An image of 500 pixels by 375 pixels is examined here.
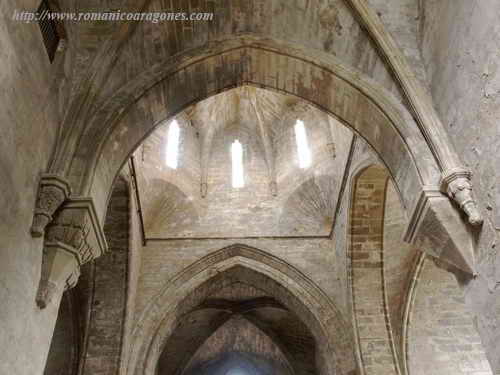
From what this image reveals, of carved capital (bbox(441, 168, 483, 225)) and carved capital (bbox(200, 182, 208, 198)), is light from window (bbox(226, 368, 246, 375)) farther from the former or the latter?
carved capital (bbox(441, 168, 483, 225))

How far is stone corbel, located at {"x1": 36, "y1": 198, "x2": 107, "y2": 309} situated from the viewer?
4.14m

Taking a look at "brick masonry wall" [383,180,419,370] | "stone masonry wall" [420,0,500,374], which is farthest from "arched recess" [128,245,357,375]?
"stone masonry wall" [420,0,500,374]

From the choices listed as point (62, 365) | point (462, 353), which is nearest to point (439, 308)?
point (462, 353)

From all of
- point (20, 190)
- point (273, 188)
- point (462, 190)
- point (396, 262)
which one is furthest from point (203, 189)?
point (462, 190)

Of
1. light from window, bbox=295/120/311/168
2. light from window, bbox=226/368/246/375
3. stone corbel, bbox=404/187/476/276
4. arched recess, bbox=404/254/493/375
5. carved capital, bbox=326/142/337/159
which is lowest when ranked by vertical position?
stone corbel, bbox=404/187/476/276

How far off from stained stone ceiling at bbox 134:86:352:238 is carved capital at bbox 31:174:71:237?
215 inches

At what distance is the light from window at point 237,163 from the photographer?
40.7ft

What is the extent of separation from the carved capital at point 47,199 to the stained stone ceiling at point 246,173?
5470 mm

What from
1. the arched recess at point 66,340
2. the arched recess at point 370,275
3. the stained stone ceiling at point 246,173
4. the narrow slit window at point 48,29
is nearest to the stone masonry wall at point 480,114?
the narrow slit window at point 48,29

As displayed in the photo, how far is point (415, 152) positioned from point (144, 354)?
22.6 feet

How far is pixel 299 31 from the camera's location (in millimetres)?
6176

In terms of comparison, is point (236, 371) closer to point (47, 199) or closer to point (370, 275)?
point (370, 275)

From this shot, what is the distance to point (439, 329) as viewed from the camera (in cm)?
966

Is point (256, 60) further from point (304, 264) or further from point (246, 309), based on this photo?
point (246, 309)
